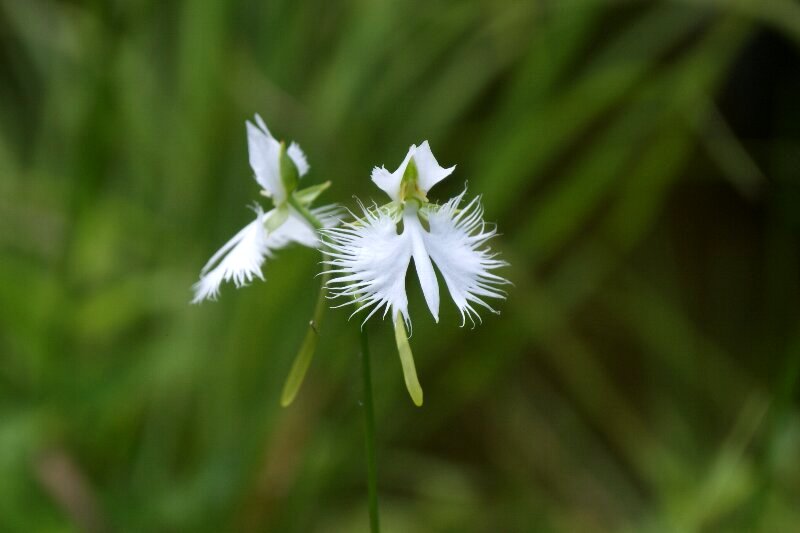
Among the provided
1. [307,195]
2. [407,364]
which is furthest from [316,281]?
A: [407,364]

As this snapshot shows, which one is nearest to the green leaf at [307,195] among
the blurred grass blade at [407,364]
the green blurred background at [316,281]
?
the blurred grass blade at [407,364]

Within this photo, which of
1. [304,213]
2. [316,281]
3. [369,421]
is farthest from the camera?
[316,281]

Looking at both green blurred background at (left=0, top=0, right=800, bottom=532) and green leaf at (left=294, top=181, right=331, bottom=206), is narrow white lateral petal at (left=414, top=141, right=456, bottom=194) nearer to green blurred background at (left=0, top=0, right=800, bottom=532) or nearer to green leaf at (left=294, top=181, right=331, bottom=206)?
green leaf at (left=294, top=181, right=331, bottom=206)

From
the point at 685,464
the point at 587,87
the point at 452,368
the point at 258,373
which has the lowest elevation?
the point at 685,464

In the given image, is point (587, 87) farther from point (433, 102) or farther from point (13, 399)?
point (13, 399)

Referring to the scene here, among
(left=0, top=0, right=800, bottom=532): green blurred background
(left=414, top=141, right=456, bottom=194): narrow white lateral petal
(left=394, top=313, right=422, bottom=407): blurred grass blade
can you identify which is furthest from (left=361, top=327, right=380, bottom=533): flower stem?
(left=0, top=0, right=800, bottom=532): green blurred background

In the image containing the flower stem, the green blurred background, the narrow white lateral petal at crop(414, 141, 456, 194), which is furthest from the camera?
the green blurred background

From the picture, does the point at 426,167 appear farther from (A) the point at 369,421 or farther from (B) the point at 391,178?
(A) the point at 369,421

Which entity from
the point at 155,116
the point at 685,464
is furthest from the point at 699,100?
the point at 155,116
